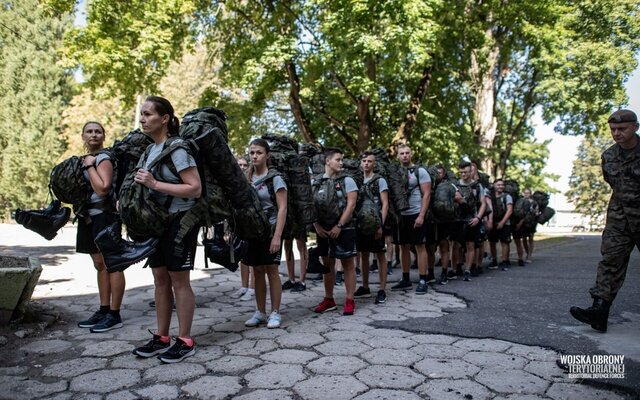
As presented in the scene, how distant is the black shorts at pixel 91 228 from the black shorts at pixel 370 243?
2916mm

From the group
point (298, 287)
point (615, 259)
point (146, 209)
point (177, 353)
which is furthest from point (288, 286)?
point (615, 259)

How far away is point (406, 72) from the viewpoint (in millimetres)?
14828

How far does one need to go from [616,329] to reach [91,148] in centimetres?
539

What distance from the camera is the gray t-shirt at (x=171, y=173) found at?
3.59 metres

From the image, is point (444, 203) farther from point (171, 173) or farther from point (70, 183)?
point (70, 183)

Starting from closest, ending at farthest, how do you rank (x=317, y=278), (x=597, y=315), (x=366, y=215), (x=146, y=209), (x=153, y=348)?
(x=146, y=209), (x=153, y=348), (x=597, y=315), (x=366, y=215), (x=317, y=278)

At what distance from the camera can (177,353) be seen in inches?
148

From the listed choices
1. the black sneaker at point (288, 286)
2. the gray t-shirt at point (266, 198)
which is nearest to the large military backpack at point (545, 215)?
the black sneaker at point (288, 286)

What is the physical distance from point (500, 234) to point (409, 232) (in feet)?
13.1

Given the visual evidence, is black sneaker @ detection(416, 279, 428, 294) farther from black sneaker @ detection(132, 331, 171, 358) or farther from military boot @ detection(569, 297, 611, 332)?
black sneaker @ detection(132, 331, 171, 358)

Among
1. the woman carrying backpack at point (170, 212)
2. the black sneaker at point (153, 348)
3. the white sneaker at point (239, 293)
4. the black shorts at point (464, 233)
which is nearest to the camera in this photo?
the woman carrying backpack at point (170, 212)

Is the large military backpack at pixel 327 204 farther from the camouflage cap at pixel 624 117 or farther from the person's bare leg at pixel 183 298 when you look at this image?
the camouflage cap at pixel 624 117

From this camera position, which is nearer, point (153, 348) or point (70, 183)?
point (153, 348)

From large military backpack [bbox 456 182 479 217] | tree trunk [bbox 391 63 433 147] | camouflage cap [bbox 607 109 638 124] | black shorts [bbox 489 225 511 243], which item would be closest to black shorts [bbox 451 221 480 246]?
large military backpack [bbox 456 182 479 217]
